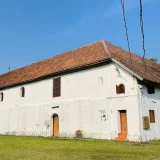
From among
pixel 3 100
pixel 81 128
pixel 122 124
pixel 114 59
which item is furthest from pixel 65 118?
pixel 3 100

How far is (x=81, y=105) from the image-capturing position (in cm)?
1923

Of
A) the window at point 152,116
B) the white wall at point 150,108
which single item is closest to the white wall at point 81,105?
the white wall at point 150,108

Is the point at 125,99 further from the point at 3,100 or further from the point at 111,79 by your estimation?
the point at 3,100

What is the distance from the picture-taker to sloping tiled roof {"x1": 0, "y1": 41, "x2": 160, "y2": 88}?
18.6 metres

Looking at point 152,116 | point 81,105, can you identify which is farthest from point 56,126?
point 152,116

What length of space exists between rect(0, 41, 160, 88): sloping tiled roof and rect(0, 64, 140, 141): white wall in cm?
81

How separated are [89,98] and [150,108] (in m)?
4.65

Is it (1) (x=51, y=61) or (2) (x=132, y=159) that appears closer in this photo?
(2) (x=132, y=159)

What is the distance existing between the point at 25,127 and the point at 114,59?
11910 mm

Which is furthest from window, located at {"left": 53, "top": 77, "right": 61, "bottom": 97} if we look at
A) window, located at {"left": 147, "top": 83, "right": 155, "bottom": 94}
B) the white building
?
window, located at {"left": 147, "top": 83, "right": 155, "bottom": 94}

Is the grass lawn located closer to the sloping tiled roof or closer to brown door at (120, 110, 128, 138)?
brown door at (120, 110, 128, 138)

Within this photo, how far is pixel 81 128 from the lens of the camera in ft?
61.7

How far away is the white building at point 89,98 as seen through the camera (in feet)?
54.7

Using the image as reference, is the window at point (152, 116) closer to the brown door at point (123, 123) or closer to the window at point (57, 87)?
the brown door at point (123, 123)
